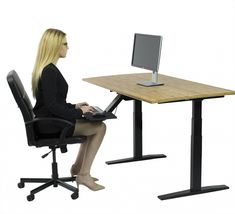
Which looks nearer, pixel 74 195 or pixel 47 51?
pixel 47 51

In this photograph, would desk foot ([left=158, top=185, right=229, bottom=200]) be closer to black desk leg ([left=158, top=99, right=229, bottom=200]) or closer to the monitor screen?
black desk leg ([left=158, top=99, right=229, bottom=200])

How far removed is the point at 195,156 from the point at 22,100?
183 cm

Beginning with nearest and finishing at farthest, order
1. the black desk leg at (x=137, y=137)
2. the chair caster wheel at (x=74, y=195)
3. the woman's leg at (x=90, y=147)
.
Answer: the chair caster wheel at (x=74, y=195) → the woman's leg at (x=90, y=147) → the black desk leg at (x=137, y=137)

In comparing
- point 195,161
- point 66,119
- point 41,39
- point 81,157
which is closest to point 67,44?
point 41,39

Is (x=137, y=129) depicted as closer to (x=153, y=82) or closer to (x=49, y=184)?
(x=153, y=82)

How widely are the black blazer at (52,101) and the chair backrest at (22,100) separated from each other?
9 centimetres

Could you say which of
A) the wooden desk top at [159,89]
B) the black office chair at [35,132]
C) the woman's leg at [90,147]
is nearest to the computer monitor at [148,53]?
the wooden desk top at [159,89]

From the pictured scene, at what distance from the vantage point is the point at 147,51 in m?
5.77

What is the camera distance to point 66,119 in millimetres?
4914

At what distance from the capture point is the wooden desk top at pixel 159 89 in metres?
4.88

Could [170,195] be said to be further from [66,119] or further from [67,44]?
[67,44]

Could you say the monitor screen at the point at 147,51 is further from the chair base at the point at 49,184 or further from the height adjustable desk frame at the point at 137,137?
the chair base at the point at 49,184

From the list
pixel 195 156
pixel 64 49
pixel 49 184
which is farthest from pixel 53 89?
pixel 195 156

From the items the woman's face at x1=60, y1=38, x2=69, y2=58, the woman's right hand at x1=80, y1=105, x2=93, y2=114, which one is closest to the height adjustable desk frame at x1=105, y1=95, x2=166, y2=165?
the woman's right hand at x1=80, y1=105, x2=93, y2=114
